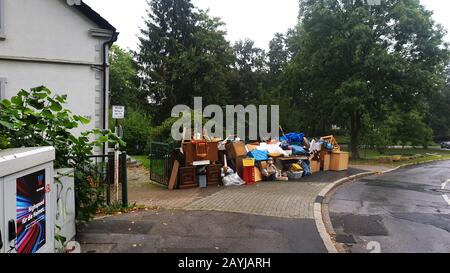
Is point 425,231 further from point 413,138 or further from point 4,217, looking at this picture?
point 413,138

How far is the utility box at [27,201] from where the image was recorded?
12.7ft

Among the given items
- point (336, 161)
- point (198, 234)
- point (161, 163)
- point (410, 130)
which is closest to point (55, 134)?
point (198, 234)

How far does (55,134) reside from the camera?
6.07 metres

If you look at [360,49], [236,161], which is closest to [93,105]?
[236,161]

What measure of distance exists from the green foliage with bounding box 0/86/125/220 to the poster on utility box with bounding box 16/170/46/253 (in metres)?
0.77

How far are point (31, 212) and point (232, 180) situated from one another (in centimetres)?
891

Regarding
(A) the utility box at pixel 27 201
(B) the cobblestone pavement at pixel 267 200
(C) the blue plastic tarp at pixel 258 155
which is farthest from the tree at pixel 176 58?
(A) the utility box at pixel 27 201

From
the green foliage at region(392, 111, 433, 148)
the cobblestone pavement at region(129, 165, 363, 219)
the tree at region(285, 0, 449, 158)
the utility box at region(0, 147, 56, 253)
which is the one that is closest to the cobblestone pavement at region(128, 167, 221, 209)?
the cobblestone pavement at region(129, 165, 363, 219)

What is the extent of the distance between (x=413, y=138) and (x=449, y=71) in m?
35.6

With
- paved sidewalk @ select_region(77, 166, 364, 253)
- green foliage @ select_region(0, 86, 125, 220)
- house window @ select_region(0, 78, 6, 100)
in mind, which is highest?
house window @ select_region(0, 78, 6, 100)

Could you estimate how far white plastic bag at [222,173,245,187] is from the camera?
12.8 m

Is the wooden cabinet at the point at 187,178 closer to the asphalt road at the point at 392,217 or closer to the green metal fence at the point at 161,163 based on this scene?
the green metal fence at the point at 161,163

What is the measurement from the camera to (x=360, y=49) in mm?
24547

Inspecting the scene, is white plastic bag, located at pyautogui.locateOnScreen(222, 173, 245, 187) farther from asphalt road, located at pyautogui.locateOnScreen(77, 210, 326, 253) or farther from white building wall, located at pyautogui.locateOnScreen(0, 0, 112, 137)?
white building wall, located at pyautogui.locateOnScreen(0, 0, 112, 137)
